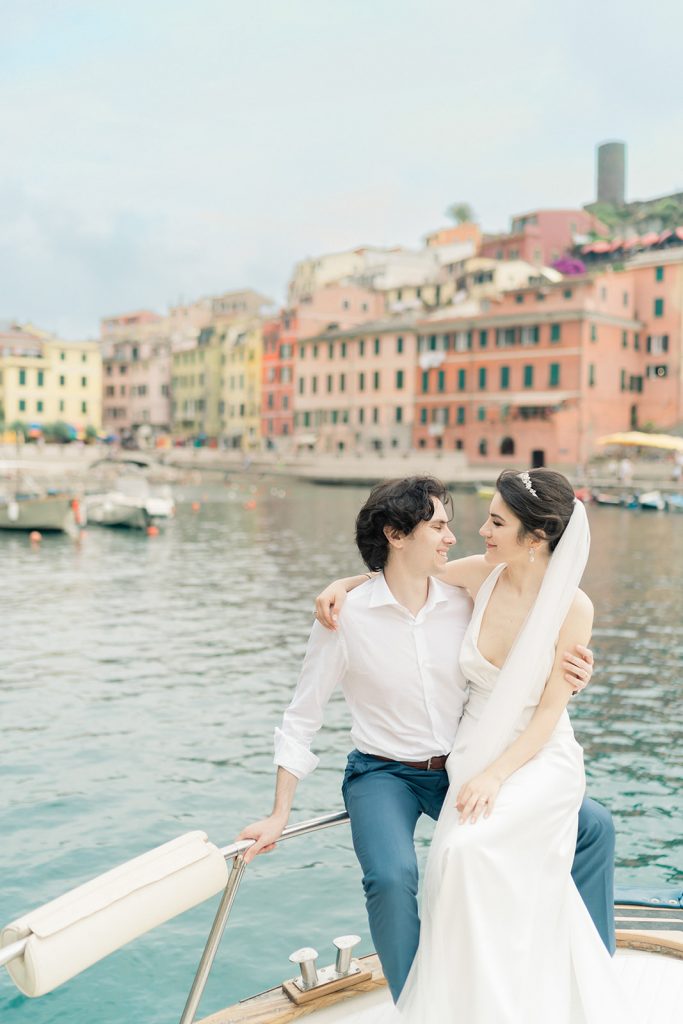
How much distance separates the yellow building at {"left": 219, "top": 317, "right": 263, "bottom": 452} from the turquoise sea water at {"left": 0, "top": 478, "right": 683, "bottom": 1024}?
64.2m

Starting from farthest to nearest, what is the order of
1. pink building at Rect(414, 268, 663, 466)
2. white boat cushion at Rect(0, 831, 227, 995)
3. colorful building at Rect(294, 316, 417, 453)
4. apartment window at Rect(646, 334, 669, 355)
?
colorful building at Rect(294, 316, 417, 453) < apartment window at Rect(646, 334, 669, 355) < pink building at Rect(414, 268, 663, 466) < white boat cushion at Rect(0, 831, 227, 995)

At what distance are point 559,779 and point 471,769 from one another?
0.25m

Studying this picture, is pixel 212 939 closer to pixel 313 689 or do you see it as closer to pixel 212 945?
pixel 212 945

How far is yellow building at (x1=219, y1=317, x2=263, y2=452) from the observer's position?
3415 inches

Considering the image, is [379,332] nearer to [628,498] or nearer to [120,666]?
[628,498]

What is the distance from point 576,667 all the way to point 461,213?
9480 centimetres

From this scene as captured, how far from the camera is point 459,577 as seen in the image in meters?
3.52

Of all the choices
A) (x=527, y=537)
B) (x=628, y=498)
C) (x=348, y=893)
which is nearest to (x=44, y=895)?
(x=348, y=893)

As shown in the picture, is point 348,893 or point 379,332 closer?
point 348,893

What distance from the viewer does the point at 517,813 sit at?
2.91 meters

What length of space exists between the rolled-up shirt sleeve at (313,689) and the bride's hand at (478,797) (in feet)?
2.04

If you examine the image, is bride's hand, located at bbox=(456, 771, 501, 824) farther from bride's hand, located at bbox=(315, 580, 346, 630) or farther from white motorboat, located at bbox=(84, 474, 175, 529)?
white motorboat, located at bbox=(84, 474, 175, 529)

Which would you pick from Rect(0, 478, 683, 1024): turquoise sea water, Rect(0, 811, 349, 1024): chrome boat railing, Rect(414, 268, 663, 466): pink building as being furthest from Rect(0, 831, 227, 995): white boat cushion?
Rect(414, 268, 663, 466): pink building

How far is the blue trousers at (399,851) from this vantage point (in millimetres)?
2965
